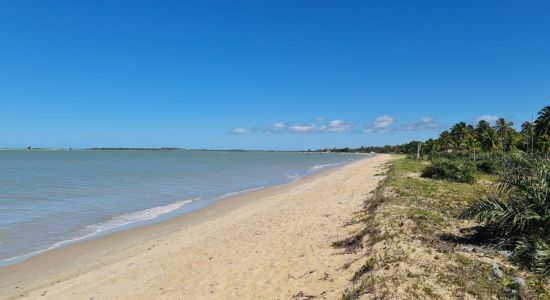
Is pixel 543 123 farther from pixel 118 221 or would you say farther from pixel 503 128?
pixel 118 221

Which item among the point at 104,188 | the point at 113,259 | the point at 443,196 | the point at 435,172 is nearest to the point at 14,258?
the point at 113,259

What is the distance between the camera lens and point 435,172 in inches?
1033

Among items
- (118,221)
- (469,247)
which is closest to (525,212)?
(469,247)

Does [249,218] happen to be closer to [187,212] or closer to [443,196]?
[187,212]

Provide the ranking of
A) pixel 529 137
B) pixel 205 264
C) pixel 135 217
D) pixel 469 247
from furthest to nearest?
pixel 529 137, pixel 135 217, pixel 205 264, pixel 469 247

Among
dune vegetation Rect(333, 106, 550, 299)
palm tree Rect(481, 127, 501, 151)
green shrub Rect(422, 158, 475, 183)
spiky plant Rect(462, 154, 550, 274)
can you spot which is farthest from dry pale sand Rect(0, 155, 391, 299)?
palm tree Rect(481, 127, 501, 151)

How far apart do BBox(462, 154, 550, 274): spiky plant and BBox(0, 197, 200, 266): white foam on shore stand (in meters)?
12.6

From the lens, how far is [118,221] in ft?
60.7

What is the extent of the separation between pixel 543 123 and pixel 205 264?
168 feet

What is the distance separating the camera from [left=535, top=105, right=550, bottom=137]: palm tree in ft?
156

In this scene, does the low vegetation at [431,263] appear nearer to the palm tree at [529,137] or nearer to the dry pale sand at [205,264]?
the dry pale sand at [205,264]

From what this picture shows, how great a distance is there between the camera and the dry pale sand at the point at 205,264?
8086mm

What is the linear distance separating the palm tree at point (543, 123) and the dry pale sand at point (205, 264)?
42.8 m

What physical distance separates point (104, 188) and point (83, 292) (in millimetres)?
24615
